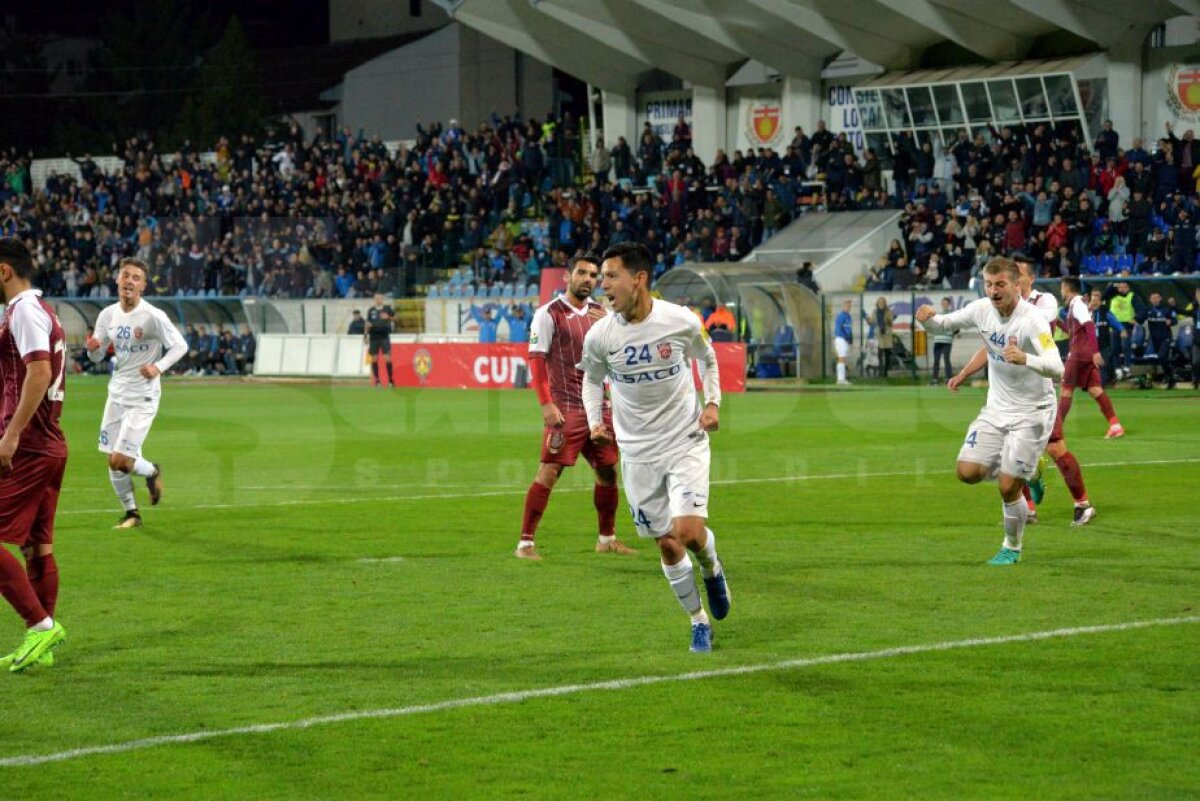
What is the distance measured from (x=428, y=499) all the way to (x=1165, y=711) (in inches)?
434

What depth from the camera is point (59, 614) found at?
36.4 feet

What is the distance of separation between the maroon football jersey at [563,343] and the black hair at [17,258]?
16.9 feet

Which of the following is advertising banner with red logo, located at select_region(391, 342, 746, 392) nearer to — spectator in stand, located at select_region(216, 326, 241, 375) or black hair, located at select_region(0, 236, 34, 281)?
spectator in stand, located at select_region(216, 326, 241, 375)

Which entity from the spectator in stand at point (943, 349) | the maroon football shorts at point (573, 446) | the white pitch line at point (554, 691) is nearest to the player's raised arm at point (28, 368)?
the white pitch line at point (554, 691)

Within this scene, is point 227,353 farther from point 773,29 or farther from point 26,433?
point 26,433

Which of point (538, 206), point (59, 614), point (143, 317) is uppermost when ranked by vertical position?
point (538, 206)

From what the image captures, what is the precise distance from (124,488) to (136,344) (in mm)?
1331

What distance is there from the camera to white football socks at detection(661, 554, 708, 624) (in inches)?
368

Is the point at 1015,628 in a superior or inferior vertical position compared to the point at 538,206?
inferior

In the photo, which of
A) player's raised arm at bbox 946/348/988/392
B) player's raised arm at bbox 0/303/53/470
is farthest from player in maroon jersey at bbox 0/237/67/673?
player's raised arm at bbox 946/348/988/392

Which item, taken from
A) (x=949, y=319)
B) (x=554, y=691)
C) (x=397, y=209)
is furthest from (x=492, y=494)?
(x=397, y=209)

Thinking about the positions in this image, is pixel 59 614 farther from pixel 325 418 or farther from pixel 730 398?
pixel 730 398

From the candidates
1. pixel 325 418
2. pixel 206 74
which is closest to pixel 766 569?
pixel 325 418

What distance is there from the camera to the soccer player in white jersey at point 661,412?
9.50m
